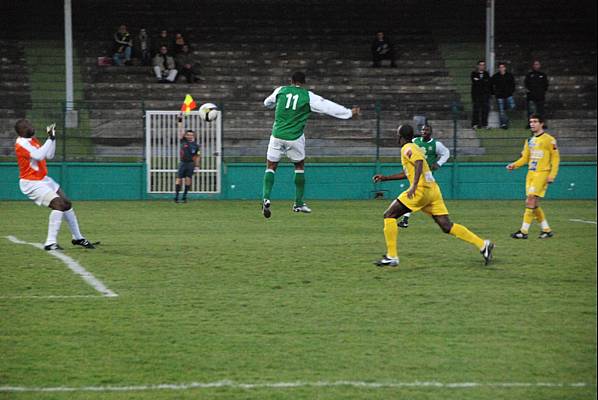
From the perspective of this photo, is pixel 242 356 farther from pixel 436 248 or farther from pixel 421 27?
pixel 421 27

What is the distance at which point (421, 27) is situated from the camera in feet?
124

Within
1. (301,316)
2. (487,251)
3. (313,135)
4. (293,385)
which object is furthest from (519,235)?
(313,135)

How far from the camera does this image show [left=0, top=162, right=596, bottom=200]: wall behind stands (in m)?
27.8

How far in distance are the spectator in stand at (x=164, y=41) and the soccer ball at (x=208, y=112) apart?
24.7 ft

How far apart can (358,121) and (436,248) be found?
1569 centimetres

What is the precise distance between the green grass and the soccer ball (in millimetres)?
7372

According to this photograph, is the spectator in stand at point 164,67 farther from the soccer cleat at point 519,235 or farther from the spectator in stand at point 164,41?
the soccer cleat at point 519,235

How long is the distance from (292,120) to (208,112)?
8.69 meters

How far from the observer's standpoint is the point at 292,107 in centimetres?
1712

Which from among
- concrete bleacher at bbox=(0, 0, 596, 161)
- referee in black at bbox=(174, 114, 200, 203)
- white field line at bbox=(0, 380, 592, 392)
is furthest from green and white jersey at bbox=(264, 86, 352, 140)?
concrete bleacher at bbox=(0, 0, 596, 161)

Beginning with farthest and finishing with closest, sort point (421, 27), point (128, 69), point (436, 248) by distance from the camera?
point (421, 27)
point (128, 69)
point (436, 248)

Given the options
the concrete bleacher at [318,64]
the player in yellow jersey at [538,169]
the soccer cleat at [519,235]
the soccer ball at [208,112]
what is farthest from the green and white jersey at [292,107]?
the concrete bleacher at [318,64]

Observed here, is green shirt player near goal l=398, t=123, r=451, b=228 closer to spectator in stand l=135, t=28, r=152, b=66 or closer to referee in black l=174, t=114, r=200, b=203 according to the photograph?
referee in black l=174, t=114, r=200, b=203

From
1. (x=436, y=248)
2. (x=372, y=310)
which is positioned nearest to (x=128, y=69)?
(x=436, y=248)
